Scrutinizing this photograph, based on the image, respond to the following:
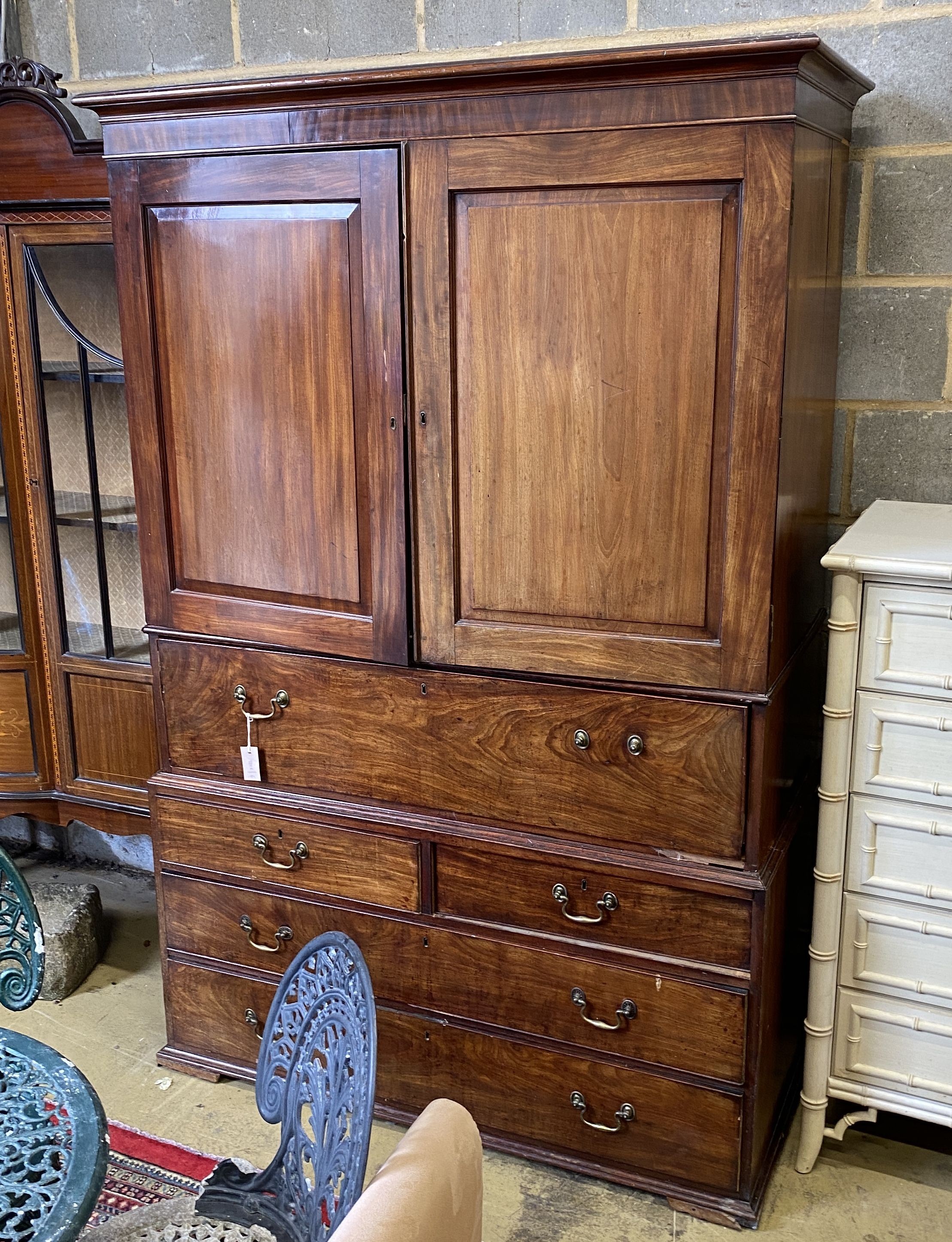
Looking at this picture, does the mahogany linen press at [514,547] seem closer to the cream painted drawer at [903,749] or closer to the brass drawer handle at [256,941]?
the brass drawer handle at [256,941]

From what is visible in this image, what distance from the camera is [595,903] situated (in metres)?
1.94

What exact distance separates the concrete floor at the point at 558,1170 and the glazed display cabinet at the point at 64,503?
1.54ft

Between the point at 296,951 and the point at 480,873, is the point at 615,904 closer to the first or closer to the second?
the point at 480,873

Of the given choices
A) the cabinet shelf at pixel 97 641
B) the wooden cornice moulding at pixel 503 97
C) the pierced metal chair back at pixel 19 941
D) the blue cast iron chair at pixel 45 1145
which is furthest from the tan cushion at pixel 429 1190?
the cabinet shelf at pixel 97 641

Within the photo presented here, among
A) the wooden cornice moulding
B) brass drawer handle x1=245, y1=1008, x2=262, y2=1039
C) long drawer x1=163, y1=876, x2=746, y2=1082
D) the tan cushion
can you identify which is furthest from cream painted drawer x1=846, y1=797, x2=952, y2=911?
brass drawer handle x1=245, y1=1008, x2=262, y2=1039

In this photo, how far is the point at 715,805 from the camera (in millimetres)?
1819

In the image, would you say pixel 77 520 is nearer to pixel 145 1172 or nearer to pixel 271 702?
pixel 271 702

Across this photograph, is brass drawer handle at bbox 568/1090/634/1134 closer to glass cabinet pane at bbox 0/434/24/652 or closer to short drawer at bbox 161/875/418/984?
short drawer at bbox 161/875/418/984

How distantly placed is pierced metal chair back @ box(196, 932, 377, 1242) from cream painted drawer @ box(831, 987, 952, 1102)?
101 cm

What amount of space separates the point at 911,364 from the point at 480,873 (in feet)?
3.90

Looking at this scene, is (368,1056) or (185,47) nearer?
(368,1056)

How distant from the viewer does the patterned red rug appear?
2016 mm

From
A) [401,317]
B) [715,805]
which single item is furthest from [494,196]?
[715,805]

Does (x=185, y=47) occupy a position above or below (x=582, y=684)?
above
